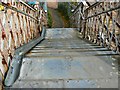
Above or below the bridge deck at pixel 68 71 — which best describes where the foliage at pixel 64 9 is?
above

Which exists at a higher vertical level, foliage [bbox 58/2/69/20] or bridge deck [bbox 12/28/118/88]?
foliage [bbox 58/2/69/20]

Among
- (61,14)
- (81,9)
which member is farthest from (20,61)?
(61,14)

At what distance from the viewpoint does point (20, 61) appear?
3.61 meters

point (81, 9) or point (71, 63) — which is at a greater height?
point (81, 9)

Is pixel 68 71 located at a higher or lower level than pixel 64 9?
lower

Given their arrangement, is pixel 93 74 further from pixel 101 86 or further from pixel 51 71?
pixel 51 71

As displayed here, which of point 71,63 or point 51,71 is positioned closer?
point 51,71

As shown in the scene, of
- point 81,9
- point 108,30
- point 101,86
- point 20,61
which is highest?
point 81,9

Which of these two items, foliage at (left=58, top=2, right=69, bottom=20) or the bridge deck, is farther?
foliage at (left=58, top=2, right=69, bottom=20)

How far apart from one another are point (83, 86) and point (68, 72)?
37 centimetres

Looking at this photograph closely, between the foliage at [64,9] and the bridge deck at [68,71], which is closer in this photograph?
the bridge deck at [68,71]

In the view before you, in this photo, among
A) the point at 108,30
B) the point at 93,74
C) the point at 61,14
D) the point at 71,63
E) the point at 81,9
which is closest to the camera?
the point at 93,74

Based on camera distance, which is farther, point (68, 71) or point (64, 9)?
point (64, 9)

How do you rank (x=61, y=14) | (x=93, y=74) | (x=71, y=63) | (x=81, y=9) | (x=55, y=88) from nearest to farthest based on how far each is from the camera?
(x=55, y=88) < (x=93, y=74) < (x=71, y=63) < (x=81, y=9) < (x=61, y=14)
